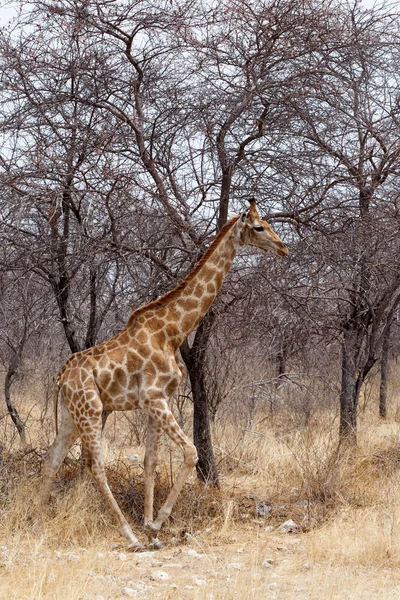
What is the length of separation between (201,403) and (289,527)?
188 centimetres

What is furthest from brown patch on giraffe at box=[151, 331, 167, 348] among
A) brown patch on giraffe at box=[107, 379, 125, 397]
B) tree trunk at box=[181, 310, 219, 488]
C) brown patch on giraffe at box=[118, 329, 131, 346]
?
tree trunk at box=[181, 310, 219, 488]

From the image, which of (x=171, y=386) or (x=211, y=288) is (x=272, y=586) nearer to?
(x=171, y=386)

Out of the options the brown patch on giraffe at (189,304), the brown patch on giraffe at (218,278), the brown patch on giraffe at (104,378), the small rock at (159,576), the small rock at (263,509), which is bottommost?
the small rock at (159,576)

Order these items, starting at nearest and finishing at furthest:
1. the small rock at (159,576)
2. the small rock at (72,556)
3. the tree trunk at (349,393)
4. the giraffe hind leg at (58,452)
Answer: the small rock at (159,576), the small rock at (72,556), the giraffe hind leg at (58,452), the tree trunk at (349,393)

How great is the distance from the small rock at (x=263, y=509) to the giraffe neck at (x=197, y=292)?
2.00 metres

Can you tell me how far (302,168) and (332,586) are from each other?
431 cm

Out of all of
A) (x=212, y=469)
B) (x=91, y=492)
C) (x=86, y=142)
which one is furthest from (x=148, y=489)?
(x=86, y=142)

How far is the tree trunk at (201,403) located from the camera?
8734mm

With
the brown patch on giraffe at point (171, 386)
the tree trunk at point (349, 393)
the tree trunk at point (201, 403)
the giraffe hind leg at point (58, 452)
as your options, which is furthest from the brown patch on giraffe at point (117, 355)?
the tree trunk at point (349, 393)

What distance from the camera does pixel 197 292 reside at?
25.0 ft

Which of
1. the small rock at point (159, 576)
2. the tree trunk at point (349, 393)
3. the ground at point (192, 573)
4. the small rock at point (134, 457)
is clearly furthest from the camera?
the tree trunk at point (349, 393)

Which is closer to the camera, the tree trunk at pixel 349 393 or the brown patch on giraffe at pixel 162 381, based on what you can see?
the brown patch on giraffe at pixel 162 381

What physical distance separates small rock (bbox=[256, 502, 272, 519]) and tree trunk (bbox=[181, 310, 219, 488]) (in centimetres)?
65

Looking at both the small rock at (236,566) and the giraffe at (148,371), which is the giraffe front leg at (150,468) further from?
the small rock at (236,566)
